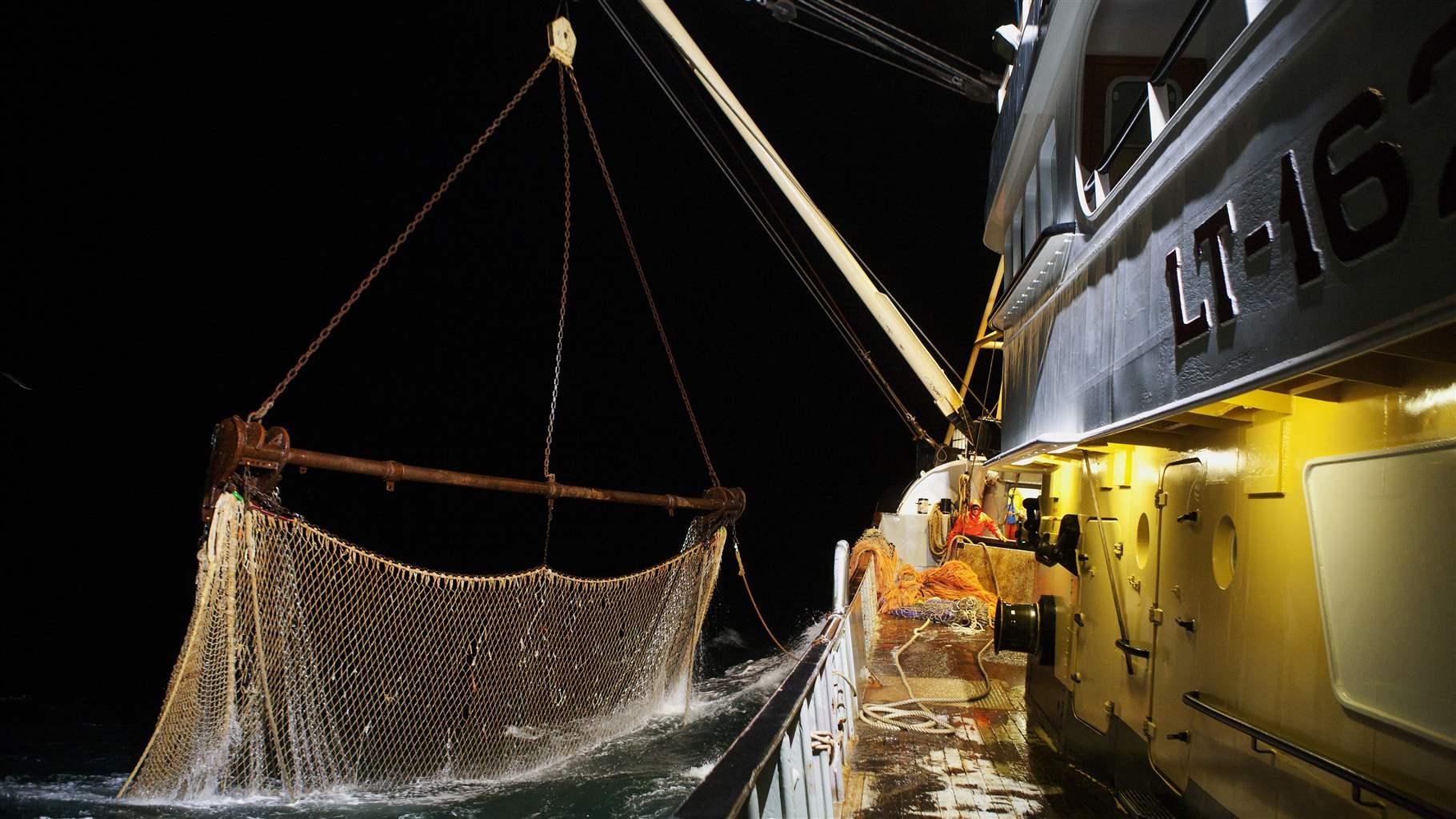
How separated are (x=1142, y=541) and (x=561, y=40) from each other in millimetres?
6446

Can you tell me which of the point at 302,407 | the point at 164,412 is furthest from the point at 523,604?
the point at 302,407

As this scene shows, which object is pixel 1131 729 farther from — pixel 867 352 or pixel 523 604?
pixel 867 352

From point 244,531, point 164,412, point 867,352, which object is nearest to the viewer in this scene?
point 244,531

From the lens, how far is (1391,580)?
2.91 m

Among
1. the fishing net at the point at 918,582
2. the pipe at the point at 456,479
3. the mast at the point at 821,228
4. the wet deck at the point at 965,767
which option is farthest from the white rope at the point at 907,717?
the mast at the point at 821,228

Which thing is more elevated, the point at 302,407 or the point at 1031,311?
the point at 302,407

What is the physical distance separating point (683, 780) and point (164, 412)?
Result: 6557 cm

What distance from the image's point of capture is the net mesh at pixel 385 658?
19.2ft

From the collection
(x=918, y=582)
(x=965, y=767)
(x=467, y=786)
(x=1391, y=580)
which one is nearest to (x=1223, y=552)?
(x=1391, y=580)

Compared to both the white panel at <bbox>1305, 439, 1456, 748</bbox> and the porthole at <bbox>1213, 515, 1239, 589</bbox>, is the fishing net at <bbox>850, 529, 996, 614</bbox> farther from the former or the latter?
the white panel at <bbox>1305, 439, 1456, 748</bbox>

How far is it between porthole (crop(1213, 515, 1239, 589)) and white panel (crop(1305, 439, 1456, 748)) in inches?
45.0

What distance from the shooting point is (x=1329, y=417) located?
11.6ft

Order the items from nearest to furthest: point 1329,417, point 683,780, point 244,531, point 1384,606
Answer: point 1384,606 → point 1329,417 → point 244,531 → point 683,780

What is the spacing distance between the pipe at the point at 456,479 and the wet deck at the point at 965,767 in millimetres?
2656
